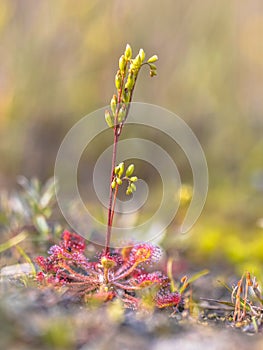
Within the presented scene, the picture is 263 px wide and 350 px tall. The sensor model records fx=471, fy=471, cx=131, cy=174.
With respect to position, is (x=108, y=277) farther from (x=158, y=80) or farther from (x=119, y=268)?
(x=158, y=80)

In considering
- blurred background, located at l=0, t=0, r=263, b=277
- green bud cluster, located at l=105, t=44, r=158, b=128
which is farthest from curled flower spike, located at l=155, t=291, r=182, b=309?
blurred background, located at l=0, t=0, r=263, b=277

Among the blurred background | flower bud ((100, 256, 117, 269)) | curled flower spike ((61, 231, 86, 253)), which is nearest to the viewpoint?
flower bud ((100, 256, 117, 269))

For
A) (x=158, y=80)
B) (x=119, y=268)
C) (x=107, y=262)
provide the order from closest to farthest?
(x=107, y=262), (x=119, y=268), (x=158, y=80)

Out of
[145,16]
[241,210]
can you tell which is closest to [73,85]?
[145,16]

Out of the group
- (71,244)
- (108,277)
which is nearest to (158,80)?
(71,244)

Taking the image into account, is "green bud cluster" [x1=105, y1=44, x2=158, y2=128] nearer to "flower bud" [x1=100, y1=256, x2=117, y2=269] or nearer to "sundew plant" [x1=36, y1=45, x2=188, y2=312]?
"sundew plant" [x1=36, y1=45, x2=188, y2=312]

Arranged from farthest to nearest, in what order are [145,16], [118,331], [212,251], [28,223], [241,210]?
1. [145,16]
2. [241,210]
3. [212,251]
4. [28,223]
5. [118,331]

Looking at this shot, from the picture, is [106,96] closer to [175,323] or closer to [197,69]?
[197,69]

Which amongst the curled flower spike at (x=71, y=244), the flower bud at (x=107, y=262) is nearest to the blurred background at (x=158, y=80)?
the curled flower spike at (x=71, y=244)
